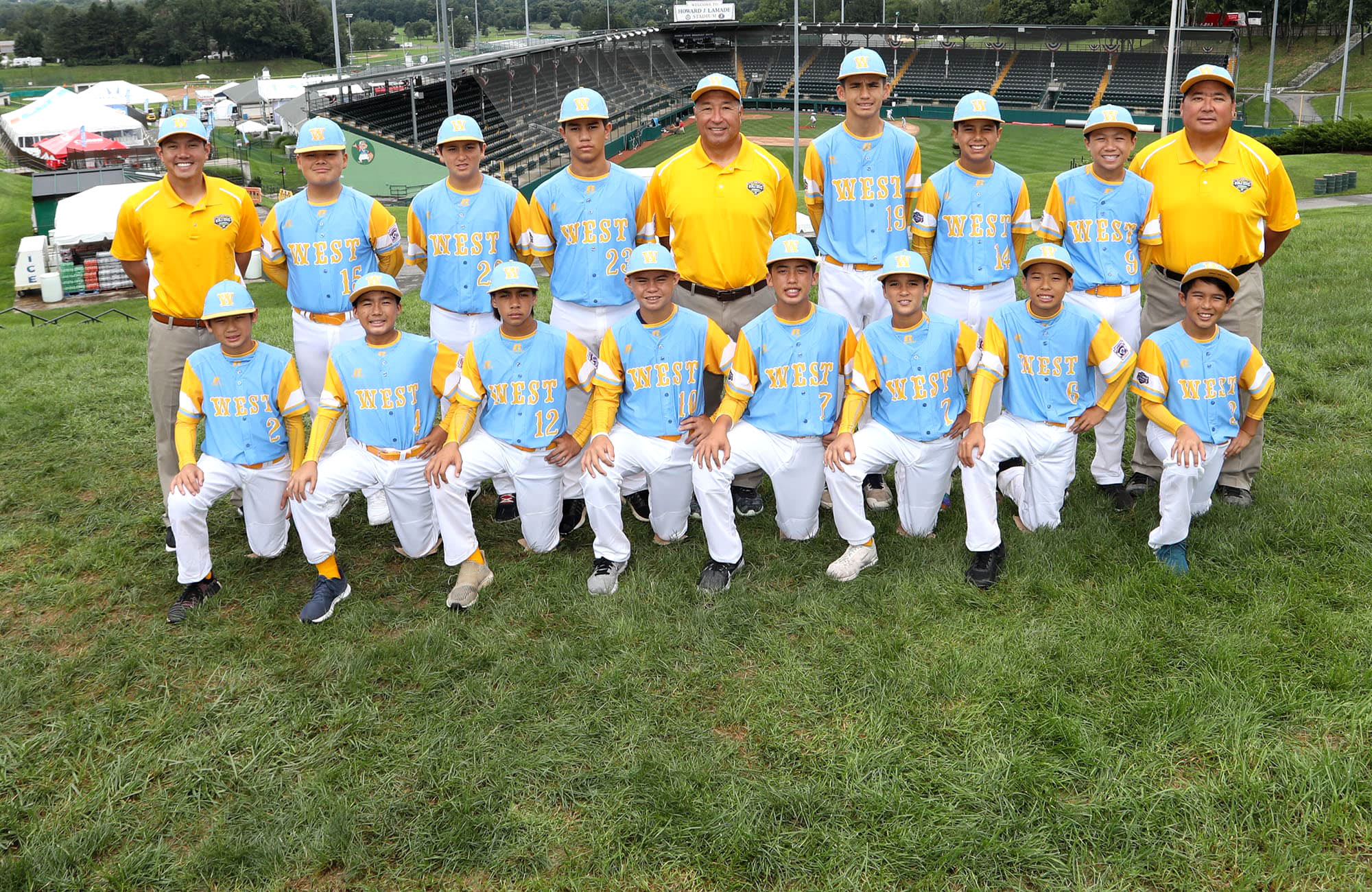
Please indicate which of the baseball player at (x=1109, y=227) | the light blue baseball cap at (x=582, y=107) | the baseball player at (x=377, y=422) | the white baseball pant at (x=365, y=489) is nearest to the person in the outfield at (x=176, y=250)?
the baseball player at (x=377, y=422)

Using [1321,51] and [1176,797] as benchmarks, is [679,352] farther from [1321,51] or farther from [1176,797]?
[1321,51]

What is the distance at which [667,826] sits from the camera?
4082 millimetres

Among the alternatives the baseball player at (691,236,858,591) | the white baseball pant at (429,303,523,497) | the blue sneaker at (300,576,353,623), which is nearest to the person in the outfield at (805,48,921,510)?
the baseball player at (691,236,858,591)

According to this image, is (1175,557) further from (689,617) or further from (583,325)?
(583,325)

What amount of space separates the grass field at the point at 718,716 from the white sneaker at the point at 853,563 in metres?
0.09

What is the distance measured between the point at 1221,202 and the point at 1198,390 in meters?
1.35

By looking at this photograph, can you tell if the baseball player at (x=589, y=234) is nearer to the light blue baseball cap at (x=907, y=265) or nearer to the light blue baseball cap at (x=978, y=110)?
the light blue baseball cap at (x=907, y=265)

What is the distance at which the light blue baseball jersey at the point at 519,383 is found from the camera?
6.32 meters

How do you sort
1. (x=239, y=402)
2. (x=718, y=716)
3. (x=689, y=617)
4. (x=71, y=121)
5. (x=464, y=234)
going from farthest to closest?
(x=71, y=121) < (x=464, y=234) < (x=239, y=402) < (x=689, y=617) < (x=718, y=716)

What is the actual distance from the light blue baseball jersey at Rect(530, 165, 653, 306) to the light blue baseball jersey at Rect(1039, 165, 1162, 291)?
9.24ft

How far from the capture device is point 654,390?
20.9ft

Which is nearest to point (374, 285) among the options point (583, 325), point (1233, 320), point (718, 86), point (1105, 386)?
point (583, 325)

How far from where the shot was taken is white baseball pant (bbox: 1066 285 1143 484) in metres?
6.66

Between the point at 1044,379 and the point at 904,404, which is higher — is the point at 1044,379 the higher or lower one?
the higher one
